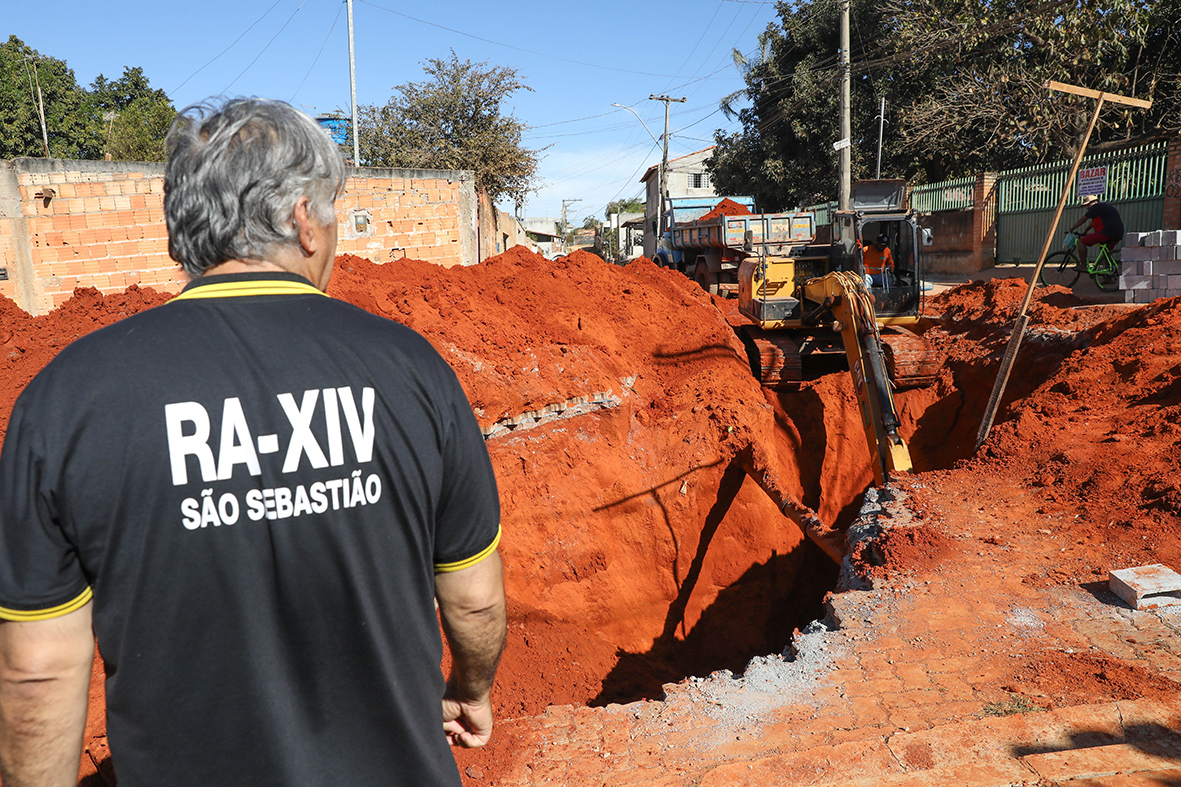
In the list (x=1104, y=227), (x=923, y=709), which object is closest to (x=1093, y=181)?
(x=1104, y=227)

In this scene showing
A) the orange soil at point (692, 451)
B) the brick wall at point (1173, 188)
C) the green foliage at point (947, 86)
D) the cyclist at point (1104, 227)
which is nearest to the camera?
the orange soil at point (692, 451)

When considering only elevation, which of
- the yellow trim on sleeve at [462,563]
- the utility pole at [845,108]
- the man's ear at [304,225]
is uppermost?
the utility pole at [845,108]

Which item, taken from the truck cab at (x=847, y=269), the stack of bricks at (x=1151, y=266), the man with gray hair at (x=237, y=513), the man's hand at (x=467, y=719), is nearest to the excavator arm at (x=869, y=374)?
the truck cab at (x=847, y=269)

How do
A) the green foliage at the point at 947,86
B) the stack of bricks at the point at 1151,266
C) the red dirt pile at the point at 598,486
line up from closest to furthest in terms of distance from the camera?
the red dirt pile at the point at 598,486 < the stack of bricks at the point at 1151,266 < the green foliage at the point at 947,86

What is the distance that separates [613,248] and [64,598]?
188 feet

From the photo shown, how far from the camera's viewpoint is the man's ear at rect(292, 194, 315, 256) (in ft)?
5.11

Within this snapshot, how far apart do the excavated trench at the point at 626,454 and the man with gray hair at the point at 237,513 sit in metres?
4.56

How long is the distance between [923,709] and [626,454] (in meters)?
4.88

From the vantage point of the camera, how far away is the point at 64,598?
1324mm

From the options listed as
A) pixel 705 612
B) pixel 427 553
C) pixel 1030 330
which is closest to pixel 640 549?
pixel 705 612

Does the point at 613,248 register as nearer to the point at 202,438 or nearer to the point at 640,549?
the point at 640,549

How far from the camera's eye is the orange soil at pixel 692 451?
19.0ft

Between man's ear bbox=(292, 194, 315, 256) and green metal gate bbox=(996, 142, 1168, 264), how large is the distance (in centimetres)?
1716

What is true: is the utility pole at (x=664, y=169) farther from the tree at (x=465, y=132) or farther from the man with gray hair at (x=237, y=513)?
the man with gray hair at (x=237, y=513)
